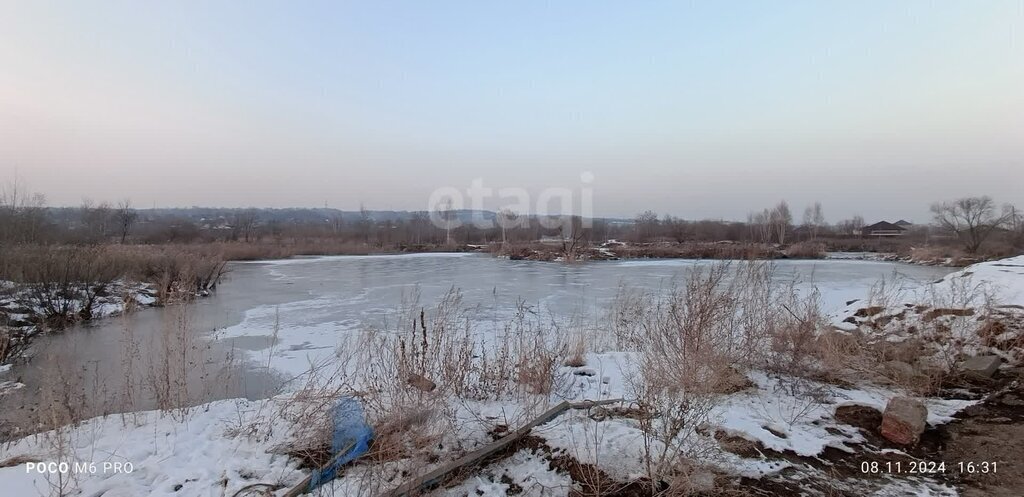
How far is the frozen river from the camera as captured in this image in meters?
5.27

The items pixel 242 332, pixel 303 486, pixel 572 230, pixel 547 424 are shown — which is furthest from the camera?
pixel 572 230

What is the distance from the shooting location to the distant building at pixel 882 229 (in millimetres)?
68456

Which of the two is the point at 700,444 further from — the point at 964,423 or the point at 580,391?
the point at 964,423

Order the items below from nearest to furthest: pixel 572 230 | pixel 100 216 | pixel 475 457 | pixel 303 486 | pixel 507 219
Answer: pixel 303 486
pixel 475 457
pixel 100 216
pixel 572 230
pixel 507 219

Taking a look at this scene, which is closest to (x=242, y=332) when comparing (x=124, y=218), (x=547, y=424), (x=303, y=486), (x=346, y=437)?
(x=346, y=437)

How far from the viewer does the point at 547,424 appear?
11.8 feet

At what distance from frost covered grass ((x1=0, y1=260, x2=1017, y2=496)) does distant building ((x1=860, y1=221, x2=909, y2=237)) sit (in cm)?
8123

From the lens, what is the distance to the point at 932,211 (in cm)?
4819

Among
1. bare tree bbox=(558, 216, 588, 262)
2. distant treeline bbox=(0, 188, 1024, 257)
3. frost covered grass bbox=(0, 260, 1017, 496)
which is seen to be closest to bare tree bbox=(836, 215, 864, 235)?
distant treeline bbox=(0, 188, 1024, 257)

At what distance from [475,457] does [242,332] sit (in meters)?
8.74

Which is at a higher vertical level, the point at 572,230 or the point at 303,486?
the point at 572,230

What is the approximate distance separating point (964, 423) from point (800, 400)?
1.13m

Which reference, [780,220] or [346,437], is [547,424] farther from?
[780,220]

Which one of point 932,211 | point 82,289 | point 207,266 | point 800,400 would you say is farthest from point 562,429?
point 932,211
